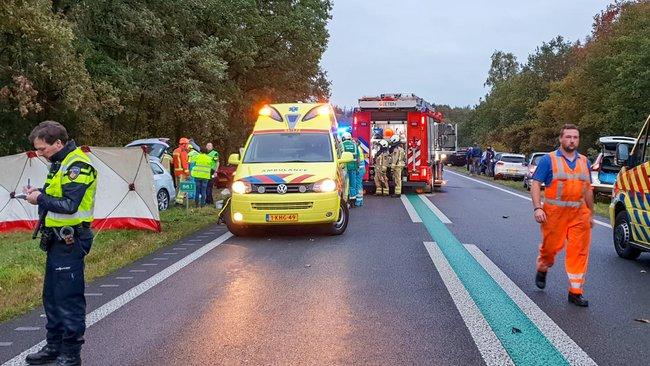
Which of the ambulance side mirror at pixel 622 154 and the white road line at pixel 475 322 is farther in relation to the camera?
the ambulance side mirror at pixel 622 154

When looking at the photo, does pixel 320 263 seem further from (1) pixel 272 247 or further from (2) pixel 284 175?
(2) pixel 284 175

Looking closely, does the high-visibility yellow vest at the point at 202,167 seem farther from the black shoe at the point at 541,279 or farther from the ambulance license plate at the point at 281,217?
the black shoe at the point at 541,279

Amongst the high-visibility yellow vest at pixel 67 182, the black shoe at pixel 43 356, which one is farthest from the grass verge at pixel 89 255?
the high-visibility yellow vest at pixel 67 182

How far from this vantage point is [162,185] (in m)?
16.8

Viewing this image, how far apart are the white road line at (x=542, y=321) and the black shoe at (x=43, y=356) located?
3783 mm

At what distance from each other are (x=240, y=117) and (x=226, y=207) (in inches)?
1065

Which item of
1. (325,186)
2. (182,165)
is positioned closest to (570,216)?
(325,186)

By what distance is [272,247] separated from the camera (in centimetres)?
1032

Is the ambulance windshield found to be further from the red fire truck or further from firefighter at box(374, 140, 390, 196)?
the red fire truck

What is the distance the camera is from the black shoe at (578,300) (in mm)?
6430

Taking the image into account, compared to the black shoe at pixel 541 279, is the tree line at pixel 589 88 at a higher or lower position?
higher

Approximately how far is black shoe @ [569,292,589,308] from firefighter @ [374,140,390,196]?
14.4 metres

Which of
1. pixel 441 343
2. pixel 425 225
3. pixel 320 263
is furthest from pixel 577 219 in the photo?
pixel 425 225

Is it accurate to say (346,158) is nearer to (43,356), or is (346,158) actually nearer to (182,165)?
(182,165)
